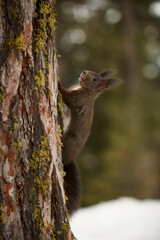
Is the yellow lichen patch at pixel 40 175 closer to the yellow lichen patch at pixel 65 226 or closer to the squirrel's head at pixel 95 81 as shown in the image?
the yellow lichen patch at pixel 65 226

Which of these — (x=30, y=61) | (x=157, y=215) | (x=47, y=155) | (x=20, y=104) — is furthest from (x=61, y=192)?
(x=157, y=215)

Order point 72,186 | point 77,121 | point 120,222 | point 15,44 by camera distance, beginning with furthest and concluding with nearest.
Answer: point 120,222 < point 77,121 < point 72,186 < point 15,44

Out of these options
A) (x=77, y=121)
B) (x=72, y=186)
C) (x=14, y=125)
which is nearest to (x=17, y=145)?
(x=14, y=125)

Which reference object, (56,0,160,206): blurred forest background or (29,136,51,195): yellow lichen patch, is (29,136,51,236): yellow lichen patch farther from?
(56,0,160,206): blurred forest background

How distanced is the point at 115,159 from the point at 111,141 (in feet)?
1.28

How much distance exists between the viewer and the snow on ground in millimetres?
2516

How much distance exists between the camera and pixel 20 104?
1.21 m

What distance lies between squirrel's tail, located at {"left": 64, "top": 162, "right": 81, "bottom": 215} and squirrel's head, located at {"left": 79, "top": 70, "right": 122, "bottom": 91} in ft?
1.81

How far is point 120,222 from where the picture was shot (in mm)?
2898

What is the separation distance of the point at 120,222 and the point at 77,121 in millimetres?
1289

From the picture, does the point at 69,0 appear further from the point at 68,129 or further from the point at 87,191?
the point at 68,129

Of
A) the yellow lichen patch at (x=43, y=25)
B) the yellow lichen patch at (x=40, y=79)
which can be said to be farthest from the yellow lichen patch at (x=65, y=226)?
the yellow lichen patch at (x=43, y=25)

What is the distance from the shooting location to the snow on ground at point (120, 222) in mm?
2516

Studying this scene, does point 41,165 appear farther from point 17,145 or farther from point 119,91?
point 119,91
